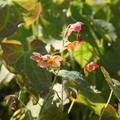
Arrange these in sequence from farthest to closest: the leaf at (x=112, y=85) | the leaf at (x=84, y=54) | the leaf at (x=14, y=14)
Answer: the leaf at (x=84, y=54) < the leaf at (x=14, y=14) < the leaf at (x=112, y=85)

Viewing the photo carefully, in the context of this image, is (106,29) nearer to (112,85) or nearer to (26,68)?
(26,68)

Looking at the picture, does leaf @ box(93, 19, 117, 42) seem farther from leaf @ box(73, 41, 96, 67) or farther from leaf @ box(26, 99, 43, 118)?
leaf @ box(26, 99, 43, 118)

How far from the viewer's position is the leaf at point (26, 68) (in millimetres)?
1078

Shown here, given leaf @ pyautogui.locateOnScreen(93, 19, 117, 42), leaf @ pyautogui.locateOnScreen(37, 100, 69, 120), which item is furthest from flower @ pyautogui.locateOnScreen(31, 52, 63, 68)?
leaf @ pyautogui.locateOnScreen(93, 19, 117, 42)

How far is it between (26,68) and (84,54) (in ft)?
0.87

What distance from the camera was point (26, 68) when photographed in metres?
1.10

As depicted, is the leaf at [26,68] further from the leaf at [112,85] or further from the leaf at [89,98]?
the leaf at [112,85]

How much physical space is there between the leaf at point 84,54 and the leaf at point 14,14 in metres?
0.20

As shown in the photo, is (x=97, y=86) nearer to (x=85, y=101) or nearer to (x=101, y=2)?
(x=85, y=101)

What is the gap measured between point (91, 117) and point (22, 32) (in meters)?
0.39

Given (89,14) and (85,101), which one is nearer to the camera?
(85,101)

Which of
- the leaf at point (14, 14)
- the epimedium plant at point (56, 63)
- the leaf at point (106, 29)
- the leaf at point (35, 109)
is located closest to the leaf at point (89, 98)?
the epimedium plant at point (56, 63)

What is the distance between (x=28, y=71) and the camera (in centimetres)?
110

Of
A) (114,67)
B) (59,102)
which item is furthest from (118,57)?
(59,102)
